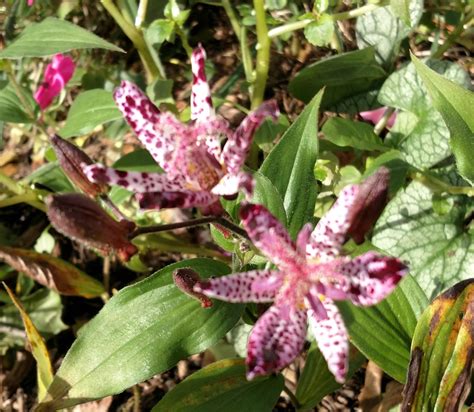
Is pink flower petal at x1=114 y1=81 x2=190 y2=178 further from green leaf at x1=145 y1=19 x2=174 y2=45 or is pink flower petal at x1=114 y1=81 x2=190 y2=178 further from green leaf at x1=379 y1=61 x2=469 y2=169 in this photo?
green leaf at x1=379 y1=61 x2=469 y2=169

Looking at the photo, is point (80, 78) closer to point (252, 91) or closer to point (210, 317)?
point (252, 91)

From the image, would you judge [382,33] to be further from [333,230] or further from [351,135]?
[333,230]

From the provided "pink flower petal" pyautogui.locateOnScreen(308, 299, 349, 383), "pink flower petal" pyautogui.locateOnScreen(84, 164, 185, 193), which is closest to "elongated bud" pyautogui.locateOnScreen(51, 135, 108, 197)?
"pink flower petal" pyautogui.locateOnScreen(84, 164, 185, 193)

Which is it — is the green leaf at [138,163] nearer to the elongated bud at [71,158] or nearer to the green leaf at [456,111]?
the elongated bud at [71,158]

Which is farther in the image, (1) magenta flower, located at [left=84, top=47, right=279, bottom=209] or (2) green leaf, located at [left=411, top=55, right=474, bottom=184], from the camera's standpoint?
(2) green leaf, located at [left=411, top=55, right=474, bottom=184]

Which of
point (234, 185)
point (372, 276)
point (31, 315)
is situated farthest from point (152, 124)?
point (31, 315)

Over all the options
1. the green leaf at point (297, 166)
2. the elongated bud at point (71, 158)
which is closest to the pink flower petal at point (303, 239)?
the green leaf at point (297, 166)
